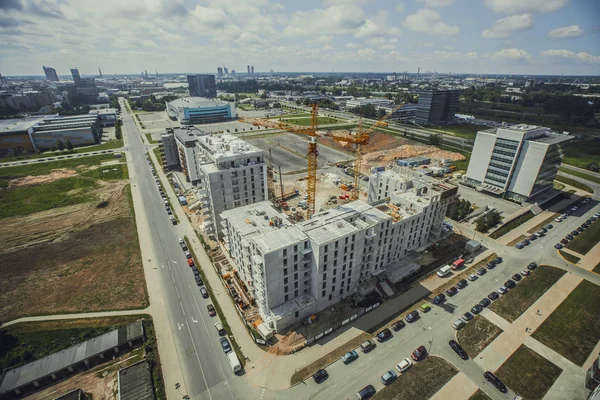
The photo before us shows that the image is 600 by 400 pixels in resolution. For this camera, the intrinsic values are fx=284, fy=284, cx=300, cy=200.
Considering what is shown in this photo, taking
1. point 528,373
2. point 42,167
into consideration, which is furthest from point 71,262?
point 42,167

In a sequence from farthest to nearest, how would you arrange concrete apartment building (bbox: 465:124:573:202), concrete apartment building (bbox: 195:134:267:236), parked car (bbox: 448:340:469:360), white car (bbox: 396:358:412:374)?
concrete apartment building (bbox: 465:124:573:202), concrete apartment building (bbox: 195:134:267:236), parked car (bbox: 448:340:469:360), white car (bbox: 396:358:412:374)

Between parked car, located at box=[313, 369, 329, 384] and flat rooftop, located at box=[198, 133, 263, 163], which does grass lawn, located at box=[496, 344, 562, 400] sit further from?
flat rooftop, located at box=[198, 133, 263, 163]

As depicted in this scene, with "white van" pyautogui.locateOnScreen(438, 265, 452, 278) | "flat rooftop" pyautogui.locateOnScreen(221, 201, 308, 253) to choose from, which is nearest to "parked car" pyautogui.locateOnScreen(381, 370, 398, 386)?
"flat rooftop" pyautogui.locateOnScreen(221, 201, 308, 253)

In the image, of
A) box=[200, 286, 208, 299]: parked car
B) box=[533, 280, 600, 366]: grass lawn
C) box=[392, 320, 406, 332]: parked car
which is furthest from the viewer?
box=[200, 286, 208, 299]: parked car

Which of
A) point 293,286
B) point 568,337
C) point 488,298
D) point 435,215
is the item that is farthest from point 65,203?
point 568,337

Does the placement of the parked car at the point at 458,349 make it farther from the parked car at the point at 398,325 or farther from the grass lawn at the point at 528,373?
the parked car at the point at 398,325

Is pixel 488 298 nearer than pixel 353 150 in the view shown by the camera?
Yes

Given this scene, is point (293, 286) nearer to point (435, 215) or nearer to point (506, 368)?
point (506, 368)
